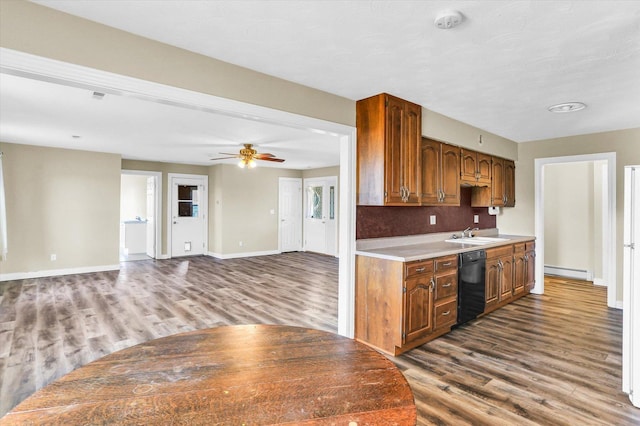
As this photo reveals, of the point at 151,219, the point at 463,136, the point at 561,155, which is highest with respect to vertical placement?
the point at 463,136

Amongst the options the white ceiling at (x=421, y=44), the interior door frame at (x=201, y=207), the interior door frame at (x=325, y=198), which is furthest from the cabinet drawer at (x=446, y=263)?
the interior door frame at (x=201, y=207)

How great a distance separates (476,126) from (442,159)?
34.6 inches

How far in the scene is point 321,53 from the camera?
235 centimetres

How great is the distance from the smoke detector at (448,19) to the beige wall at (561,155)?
4.07m

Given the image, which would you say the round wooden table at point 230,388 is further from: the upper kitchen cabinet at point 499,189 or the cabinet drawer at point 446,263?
the upper kitchen cabinet at point 499,189

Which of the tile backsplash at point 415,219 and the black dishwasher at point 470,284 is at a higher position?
the tile backsplash at point 415,219

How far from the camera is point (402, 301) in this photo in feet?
9.73

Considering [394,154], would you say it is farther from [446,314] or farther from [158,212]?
[158,212]

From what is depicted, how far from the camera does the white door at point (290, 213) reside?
945 centimetres

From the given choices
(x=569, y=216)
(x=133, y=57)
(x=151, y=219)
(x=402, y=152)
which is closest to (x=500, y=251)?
(x=402, y=152)

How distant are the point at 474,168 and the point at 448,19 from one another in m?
3.04

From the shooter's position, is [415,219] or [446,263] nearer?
[446,263]

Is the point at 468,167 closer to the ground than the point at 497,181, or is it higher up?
A: higher up

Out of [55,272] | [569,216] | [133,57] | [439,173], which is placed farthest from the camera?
[55,272]
